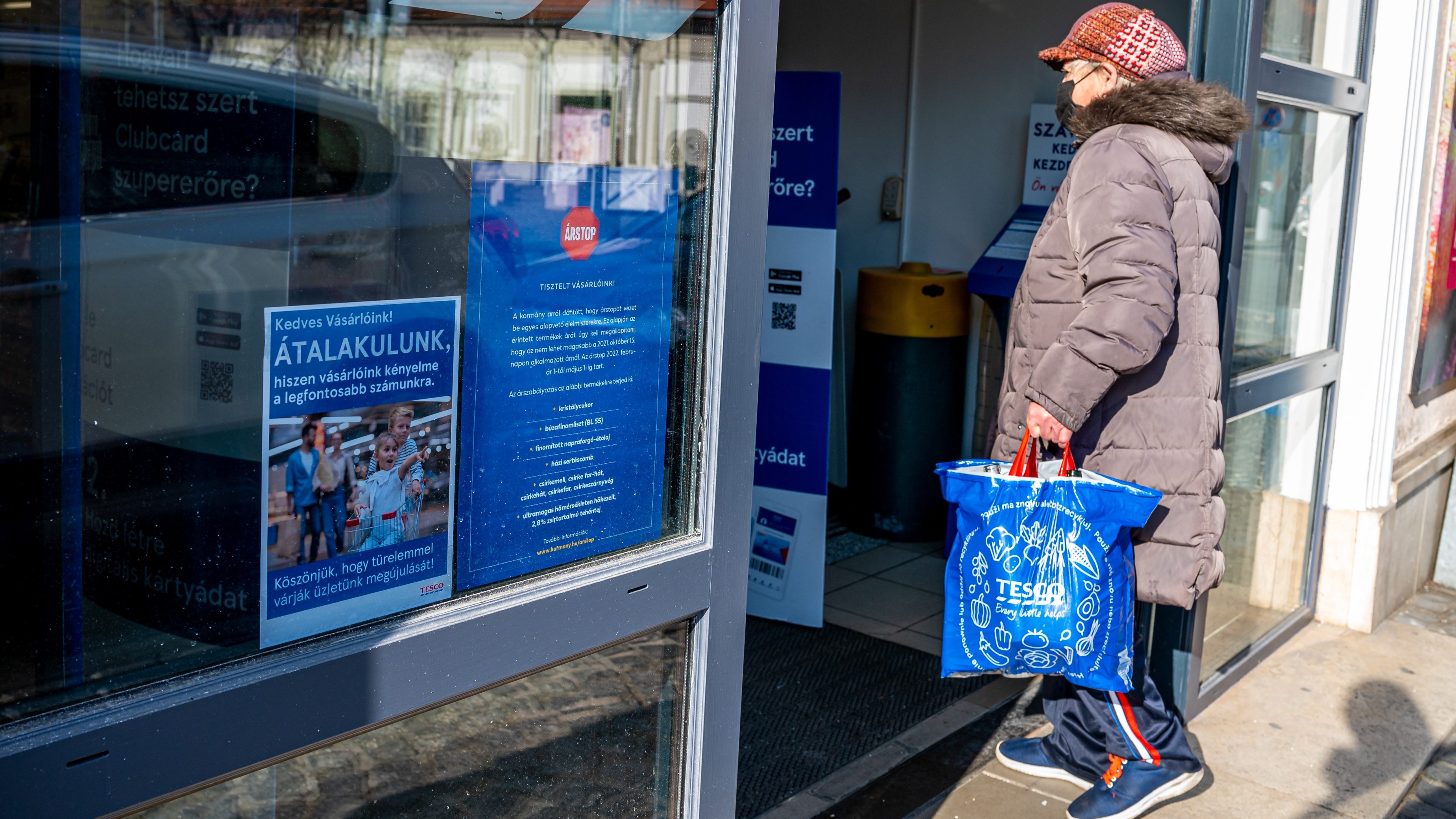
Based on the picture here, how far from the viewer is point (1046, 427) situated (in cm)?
274

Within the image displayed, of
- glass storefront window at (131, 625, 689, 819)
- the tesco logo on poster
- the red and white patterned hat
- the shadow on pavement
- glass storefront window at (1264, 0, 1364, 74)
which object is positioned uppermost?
glass storefront window at (1264, 0, 1364, 74)

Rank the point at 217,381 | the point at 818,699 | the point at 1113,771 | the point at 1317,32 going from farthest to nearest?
the point at 1317,32 → the point at 818,699 → the point at 1113,771 → the point at 217,381

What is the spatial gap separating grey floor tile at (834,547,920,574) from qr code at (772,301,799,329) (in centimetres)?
136

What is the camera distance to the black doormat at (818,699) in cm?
336

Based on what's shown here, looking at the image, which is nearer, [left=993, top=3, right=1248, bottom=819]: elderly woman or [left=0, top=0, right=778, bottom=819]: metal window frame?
[left=0, top=0, right=778, bottom=819]: metal window frame

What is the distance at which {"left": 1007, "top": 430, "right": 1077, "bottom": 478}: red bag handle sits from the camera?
2736 millimetres

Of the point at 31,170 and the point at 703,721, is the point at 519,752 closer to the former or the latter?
the point at 703,721

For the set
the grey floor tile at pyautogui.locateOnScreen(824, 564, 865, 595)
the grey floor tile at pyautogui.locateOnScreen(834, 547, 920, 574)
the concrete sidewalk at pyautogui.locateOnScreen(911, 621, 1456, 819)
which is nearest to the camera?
the concrete sidewalk at pyautogui.locateOnScreen(911, 621, 1456, 819)

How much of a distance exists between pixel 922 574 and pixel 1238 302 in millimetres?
1918

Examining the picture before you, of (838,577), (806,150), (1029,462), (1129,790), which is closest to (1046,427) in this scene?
(1029,462)

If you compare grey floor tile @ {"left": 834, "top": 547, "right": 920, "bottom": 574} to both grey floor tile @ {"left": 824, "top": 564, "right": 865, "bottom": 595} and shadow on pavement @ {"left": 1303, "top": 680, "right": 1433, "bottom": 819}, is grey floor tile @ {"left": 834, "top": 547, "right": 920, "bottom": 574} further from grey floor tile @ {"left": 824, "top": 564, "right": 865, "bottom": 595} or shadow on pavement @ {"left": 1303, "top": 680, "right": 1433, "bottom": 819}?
shadow on pavement @ {"left": 1303, "top": 680, "right": 1433, "bottom": 819}

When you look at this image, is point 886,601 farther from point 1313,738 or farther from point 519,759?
point 519,759

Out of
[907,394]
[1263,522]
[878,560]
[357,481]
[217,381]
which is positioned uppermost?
[217,381]

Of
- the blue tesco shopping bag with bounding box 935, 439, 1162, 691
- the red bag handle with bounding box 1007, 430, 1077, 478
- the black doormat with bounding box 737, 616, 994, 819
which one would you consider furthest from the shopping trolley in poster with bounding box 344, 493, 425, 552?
the black doormat with bounding box 737, 616, 994, 819
